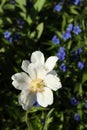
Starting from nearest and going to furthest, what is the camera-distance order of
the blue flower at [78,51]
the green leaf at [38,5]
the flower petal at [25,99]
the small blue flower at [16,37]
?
the flower petal at [25,99] < the blue flower at [78,51] < the small blue flower at [16,37] < the green leaf at [38,5]

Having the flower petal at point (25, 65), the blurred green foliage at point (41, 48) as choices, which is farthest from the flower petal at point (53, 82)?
the blurred green foliage at point (41, 48)

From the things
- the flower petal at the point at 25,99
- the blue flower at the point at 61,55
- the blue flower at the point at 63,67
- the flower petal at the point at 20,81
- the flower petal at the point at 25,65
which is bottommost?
the blue flower at the point at 63,67

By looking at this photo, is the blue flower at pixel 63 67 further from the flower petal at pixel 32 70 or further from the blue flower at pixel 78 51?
the flower petal at pixel 32 70

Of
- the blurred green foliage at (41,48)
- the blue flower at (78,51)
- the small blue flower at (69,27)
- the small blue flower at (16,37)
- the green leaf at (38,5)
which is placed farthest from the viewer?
the green leaf at (38,5)

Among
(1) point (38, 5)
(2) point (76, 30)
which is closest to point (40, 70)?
(2) point (76, 30)

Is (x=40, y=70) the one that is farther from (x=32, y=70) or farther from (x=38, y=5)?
(x=38, y=5)

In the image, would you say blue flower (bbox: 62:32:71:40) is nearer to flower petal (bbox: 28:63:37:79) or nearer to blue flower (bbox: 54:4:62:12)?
blue flower (bbox: 54:4:62:12)

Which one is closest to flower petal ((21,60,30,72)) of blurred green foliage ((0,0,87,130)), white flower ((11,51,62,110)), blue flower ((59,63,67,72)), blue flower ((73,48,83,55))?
white flower ((11,51,62,110))
